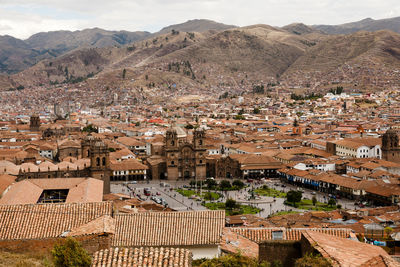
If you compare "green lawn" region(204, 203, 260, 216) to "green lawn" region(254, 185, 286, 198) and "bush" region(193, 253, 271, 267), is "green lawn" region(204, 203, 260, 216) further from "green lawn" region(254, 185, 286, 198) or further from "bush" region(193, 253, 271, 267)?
"bush" region(193, 253, 271, 267)

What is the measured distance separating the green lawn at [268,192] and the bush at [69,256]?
37199mm

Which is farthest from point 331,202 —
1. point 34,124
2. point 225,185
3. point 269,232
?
point 34,124

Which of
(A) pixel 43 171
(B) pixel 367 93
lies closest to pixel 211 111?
(B) pixel 367 93

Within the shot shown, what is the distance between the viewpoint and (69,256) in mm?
11867

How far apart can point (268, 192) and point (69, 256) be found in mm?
39087

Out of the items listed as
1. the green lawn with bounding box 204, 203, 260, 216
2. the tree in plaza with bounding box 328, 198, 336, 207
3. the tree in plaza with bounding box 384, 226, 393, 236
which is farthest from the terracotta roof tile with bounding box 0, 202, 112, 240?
the tree in plaza with bounding box 328, 198, 336, 207

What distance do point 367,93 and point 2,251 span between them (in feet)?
498

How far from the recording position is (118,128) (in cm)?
10444

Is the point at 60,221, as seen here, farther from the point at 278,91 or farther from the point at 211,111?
the point at 278,91

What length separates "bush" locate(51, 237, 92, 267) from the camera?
39.0 ft

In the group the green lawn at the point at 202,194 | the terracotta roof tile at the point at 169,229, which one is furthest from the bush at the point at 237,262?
the green lawn at the point at 202,194

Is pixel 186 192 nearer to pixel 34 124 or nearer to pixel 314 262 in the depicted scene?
pixel 314 262

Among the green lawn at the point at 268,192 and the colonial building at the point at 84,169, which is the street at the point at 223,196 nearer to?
the green lawn at the point at 268,192

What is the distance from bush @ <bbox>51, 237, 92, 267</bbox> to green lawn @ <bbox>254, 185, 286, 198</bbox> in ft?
122
